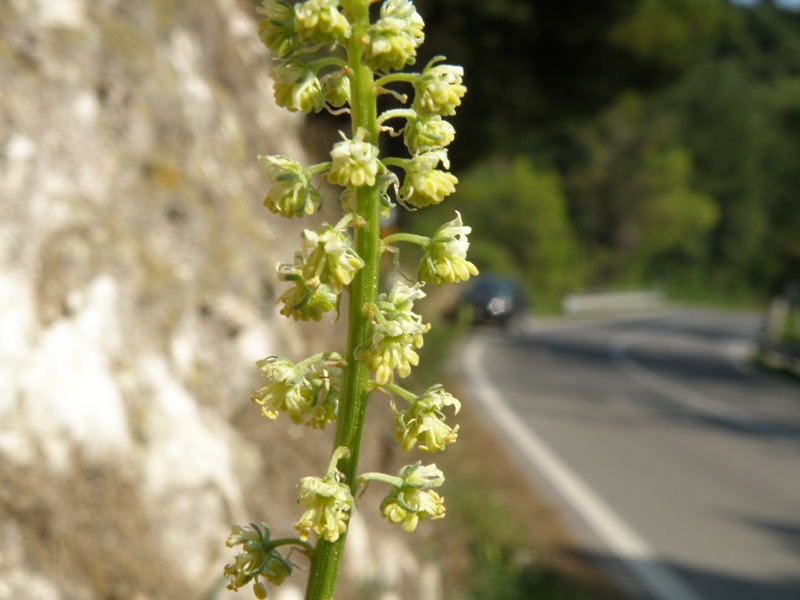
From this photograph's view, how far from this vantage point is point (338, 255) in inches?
50.7

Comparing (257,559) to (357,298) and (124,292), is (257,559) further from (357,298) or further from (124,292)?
(124,292)

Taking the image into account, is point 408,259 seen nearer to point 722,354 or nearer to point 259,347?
point 259,347

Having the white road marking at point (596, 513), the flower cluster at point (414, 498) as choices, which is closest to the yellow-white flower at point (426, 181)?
the flower cluster at point (414, 498)

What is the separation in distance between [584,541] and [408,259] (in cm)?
296

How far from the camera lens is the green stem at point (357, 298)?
1.33 metres

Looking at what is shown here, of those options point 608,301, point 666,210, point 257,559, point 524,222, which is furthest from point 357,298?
point 666,210

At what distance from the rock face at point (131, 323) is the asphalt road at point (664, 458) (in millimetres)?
3249

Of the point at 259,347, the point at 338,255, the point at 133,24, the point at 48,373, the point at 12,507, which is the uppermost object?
the point at 133,24

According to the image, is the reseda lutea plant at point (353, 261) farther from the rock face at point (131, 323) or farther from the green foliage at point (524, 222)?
the green foliage at point (524, 222)

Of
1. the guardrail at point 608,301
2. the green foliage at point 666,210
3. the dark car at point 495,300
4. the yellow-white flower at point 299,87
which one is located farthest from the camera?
the green foliage at point 666,210

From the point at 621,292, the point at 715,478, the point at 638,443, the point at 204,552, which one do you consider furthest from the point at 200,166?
the point at 621,292

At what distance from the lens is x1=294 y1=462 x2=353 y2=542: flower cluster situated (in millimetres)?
1318

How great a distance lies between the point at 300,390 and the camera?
144cm

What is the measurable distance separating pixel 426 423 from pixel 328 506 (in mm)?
207
